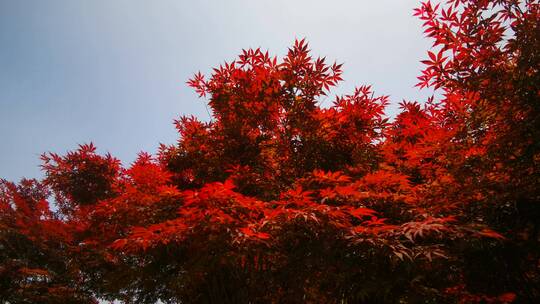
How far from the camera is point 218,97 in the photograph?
6.69m

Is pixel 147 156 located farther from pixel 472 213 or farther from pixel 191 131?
pixel 472 213

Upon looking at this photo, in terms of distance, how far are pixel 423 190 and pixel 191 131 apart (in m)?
4.75

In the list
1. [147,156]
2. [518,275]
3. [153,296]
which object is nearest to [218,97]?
[147,156]

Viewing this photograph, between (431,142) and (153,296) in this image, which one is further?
(153,296)

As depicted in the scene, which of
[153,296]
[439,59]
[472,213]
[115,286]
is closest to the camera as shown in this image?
[439,59]

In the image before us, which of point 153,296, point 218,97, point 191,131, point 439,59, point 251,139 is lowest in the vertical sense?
point 153,296

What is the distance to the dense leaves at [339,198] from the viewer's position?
3744 millimetres

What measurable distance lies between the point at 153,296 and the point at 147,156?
3.86 meters

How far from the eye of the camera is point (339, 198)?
14.4 feet

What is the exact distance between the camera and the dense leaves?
12.3 feet

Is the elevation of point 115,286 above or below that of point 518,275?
above

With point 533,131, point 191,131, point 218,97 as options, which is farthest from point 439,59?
point 191,131

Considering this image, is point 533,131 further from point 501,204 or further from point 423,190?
point 423,190

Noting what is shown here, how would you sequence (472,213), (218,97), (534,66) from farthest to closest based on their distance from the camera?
1. (218,97)
2. (472,213)
3. (534,66)
